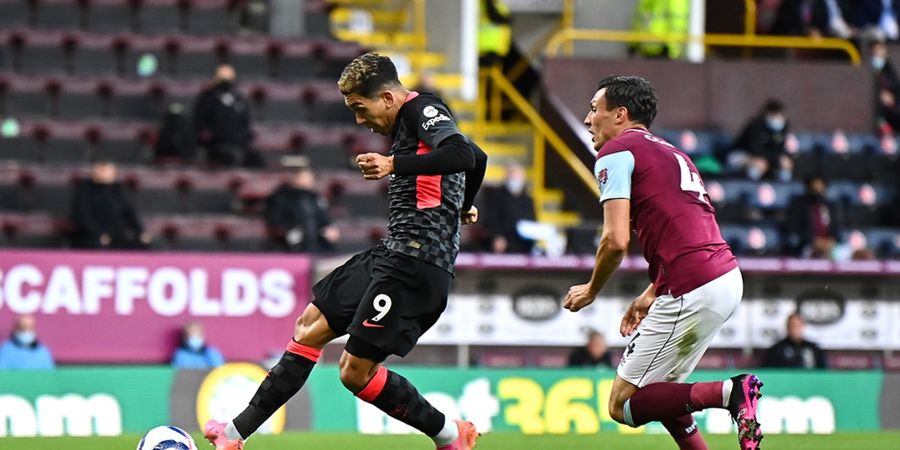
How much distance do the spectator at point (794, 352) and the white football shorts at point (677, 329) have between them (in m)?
8.04

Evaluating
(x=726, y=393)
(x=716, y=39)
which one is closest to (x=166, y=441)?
(x=726, y=393)

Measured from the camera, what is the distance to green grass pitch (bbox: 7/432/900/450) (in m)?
9.30

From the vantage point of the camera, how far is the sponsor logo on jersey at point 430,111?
7.20 metres

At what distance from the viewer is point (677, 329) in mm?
6910

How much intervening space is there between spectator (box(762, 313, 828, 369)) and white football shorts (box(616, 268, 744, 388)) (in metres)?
8.04

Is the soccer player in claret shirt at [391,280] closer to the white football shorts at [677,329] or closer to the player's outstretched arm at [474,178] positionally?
the player's outstretched arm at [474,178]

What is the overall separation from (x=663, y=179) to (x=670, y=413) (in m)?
1.02

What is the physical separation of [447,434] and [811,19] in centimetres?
1467

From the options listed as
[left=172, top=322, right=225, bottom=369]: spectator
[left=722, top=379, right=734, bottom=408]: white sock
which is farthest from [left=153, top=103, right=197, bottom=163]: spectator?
[left=722, top=379, right=734, bottom=408]: white sock

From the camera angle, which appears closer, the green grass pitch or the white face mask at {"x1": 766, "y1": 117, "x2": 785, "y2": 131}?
the green grass pitch

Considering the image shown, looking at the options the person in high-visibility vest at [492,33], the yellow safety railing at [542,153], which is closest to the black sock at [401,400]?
the yellow safety railing at [542,153]

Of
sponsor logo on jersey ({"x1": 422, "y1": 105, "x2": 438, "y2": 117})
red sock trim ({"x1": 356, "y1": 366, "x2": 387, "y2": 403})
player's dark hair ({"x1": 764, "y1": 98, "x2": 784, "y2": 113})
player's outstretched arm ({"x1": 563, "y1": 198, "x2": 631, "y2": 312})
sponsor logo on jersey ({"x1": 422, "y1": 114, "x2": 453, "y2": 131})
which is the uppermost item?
sponsor logo on jersey ({"x1": 422, "y1": 105, "x2": 438, "y2": 117})

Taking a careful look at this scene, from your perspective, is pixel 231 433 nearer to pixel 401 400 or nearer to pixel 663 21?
pixel 401 400

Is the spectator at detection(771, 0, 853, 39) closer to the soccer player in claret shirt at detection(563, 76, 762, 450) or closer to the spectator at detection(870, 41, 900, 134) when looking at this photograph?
the spectator at detection(870, 41, 900, 134)
